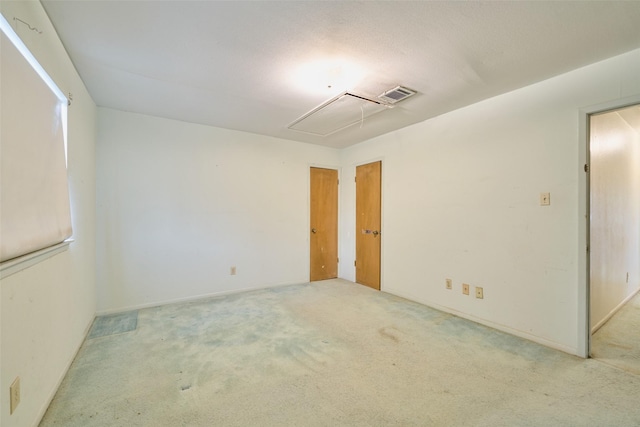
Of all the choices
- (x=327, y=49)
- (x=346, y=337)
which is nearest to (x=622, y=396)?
(x=346, y=337)

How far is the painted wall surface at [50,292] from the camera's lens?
4.21ft

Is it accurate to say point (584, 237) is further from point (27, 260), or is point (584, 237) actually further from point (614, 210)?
point (27, 260)

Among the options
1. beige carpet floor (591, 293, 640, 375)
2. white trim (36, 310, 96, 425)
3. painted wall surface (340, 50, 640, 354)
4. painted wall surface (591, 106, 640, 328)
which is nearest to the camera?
white trim (36, 310, 96, 425)

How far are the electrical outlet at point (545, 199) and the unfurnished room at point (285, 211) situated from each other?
4cm

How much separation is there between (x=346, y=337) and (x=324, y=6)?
2.66 m

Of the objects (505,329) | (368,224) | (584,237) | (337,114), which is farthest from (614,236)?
(337,114)

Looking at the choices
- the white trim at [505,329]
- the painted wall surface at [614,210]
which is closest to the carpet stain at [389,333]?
the white trim at [505,329]

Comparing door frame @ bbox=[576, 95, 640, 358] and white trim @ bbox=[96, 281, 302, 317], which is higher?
door frame @ bbox=[576, 95, 640, 358]

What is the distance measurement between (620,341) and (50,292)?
15.5 ft

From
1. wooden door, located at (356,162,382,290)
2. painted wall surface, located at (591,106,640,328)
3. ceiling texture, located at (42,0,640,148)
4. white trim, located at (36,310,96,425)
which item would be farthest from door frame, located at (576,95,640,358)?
white trim, located at (36,310,96,425)

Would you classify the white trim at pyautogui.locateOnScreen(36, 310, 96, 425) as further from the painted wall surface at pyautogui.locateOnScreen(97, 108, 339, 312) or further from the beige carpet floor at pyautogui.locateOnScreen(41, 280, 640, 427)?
the painted wall surface at pyautogui.locateOnScreen(97, 108, 339, 312)

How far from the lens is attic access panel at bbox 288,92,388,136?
9.40 ft

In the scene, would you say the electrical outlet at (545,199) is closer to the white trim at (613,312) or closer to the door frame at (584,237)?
the door frame at (584,237)

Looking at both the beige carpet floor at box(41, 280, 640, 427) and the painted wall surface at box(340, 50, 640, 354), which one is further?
the painted wall surface at box(340, 50, 640, 354)
